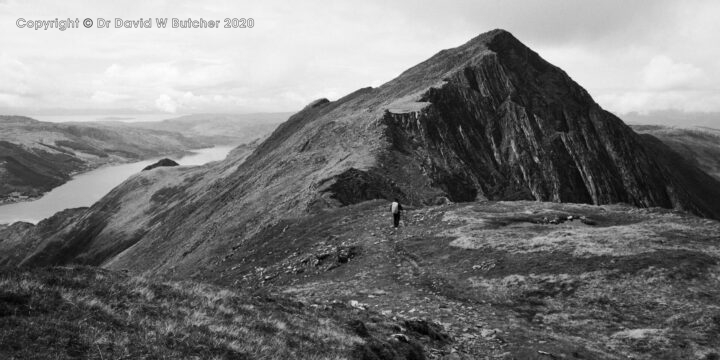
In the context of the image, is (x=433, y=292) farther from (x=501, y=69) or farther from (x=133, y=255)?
(x=501, y=69)

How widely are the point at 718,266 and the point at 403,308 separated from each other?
1776 centimetres

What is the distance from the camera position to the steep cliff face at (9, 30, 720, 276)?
57.6 m

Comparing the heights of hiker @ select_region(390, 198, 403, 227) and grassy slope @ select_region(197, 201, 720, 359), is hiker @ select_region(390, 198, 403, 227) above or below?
above

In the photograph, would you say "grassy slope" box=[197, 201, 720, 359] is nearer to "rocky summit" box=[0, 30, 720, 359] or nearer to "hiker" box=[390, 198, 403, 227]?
"rocky summit" box=[0, 30, 720, 359]

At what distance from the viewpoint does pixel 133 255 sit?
77.8 m

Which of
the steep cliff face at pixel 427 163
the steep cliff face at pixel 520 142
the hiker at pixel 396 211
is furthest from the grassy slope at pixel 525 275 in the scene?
the steep cliff face at pixel 520 142

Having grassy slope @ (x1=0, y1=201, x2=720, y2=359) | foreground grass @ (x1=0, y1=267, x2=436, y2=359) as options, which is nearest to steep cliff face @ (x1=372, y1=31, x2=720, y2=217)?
grassy slope @ (x1=0, y1=201, x2=720, y2=359)

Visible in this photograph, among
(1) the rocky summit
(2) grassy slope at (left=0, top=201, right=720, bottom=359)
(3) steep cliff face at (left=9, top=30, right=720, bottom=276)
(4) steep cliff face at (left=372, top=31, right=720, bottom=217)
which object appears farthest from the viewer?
(4) steep cliff face at (left=372, top=31, right=720, bottom=217)

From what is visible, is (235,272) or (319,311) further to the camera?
(235,272)

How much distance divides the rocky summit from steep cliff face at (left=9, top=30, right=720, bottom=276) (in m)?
0.43

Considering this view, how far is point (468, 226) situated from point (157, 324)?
2682 cm

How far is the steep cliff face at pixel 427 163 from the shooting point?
189ft

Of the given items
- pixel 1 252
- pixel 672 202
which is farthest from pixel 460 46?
pixel 1 252

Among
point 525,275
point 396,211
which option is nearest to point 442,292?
point 525,275
